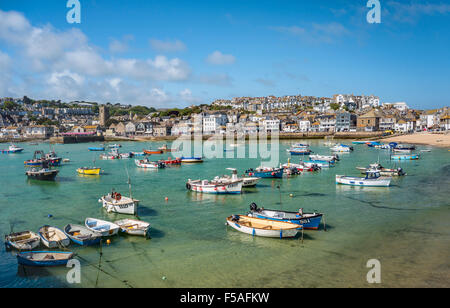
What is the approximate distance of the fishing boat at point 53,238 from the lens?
14562 millimetres

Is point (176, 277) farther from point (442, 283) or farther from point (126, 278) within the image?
point (442, 283)

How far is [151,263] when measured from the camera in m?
13.1

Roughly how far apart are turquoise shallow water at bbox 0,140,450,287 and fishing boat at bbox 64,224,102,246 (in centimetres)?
50

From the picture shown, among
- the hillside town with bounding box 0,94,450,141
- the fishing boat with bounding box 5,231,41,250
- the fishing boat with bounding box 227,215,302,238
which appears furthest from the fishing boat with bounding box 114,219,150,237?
the hillside town with bounding box 0,94,450,141

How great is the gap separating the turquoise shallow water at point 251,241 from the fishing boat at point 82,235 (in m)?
0.50

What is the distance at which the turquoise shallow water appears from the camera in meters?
11.9

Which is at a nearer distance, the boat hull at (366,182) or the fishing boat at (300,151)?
the boat hull at (366,182)

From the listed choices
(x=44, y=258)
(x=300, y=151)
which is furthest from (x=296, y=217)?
(x=300, y=151)

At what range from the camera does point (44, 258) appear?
13148mm

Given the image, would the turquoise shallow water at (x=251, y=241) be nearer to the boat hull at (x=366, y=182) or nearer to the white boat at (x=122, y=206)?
the white boat at (x=122, y=206)

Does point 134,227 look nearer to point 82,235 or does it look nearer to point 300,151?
point 82,235

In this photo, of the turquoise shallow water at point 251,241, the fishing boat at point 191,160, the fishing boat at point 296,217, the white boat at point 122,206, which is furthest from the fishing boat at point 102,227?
the fishing boat at point 191,160

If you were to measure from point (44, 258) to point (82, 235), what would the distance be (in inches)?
94.4

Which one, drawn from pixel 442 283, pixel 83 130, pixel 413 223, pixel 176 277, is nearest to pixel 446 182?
pixel 413 223
